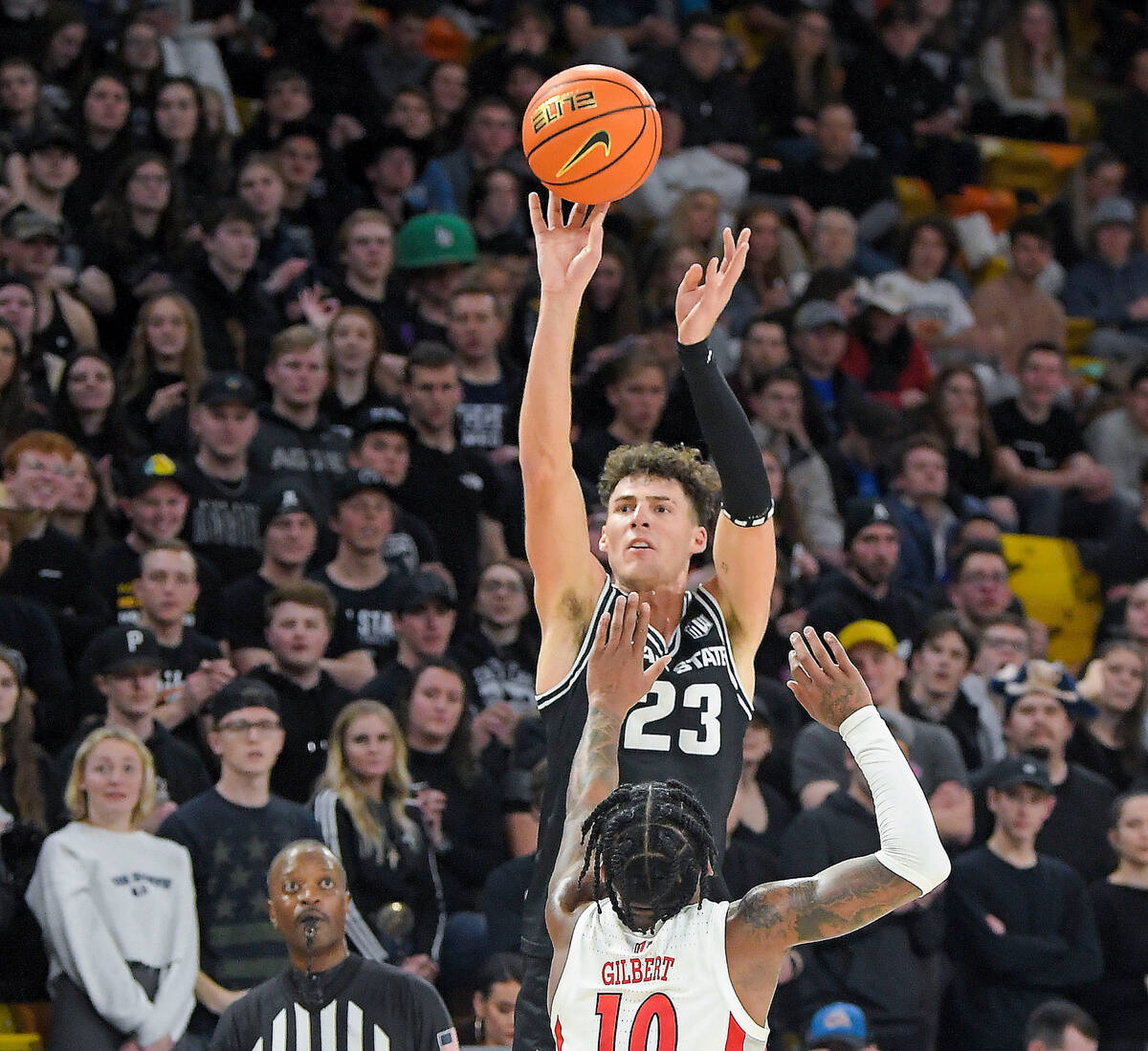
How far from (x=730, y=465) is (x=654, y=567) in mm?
345

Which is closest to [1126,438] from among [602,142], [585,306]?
[585,306]

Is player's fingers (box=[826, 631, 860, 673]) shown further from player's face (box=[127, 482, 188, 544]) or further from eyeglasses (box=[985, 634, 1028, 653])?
eyeglasses (box=[985, 634, 1028, 653])

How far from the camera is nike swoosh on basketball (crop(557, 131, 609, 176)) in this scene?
5.63m

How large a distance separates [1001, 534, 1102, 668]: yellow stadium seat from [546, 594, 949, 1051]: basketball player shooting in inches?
321

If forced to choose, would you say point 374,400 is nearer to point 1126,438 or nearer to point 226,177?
point 226,177

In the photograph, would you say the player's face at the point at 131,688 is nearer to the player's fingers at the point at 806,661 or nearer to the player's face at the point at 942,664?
the player's face at the point at 942,664

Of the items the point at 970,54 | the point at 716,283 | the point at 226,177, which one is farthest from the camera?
the point at 970,54

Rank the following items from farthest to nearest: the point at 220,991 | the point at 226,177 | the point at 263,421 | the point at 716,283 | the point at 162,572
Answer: the point at 226,177, the point at 263,421, the point at 162,572, the point at 220,991, the point at 716,283

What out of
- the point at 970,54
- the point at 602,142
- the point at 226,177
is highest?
the point at 970,54

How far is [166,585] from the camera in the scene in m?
8.67

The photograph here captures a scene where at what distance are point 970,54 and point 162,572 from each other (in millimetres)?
11105

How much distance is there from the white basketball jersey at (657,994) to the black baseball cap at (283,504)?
5.25 m

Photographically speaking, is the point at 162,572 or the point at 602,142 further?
the point at 162,572

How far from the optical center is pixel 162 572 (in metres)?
8.69
